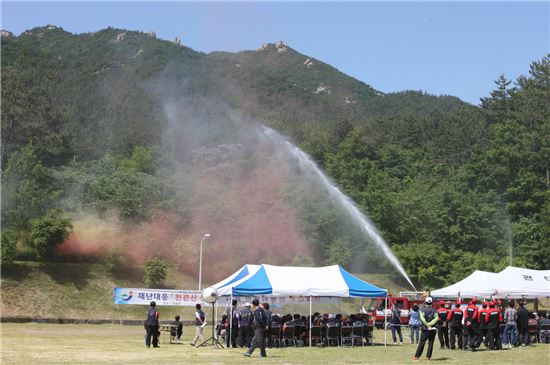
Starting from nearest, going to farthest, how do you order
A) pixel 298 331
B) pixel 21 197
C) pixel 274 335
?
pixel 274 335, pixel 298 331, pixel 21 197

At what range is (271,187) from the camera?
7350 cm

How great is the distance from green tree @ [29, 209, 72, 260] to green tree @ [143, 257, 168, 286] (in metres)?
7.20

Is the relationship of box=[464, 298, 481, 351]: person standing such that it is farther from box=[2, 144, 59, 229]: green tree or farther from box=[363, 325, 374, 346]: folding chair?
box=[2, 144, 59, 229]: green tree

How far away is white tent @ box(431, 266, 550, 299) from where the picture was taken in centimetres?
3422

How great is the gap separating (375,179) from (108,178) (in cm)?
3009

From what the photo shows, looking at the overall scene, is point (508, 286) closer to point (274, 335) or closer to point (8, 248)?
point (274, 335)

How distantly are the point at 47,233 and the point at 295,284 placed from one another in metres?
34.7

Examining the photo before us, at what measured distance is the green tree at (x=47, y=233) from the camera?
2276 inches

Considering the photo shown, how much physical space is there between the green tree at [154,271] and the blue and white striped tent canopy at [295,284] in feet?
99.2

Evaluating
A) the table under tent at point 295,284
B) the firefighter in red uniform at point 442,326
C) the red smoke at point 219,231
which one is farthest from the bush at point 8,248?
the firefighter in red uniform at point 442,326

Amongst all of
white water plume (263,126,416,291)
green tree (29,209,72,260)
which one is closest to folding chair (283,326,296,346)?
green tree (29,209,72,260)

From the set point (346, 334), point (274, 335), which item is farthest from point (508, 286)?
point (274, 335)

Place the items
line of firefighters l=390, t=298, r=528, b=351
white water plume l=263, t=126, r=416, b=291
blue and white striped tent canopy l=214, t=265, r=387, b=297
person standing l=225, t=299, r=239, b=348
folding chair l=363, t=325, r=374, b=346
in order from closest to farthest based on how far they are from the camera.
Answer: line of firefighters l=390, t=298, r=528, b=351 → blue and white striped tent canopy l=214, t=265, r=387, b=297 → person standing l=225, t=299, r=239, b=348 → folding chair l=363, t=325, r=374, b=346 → white water plume l=263, t=126, r=416, b=291

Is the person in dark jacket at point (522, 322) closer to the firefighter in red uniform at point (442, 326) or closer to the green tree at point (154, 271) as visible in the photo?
the firefighter in red uniform at point (442, 326)
